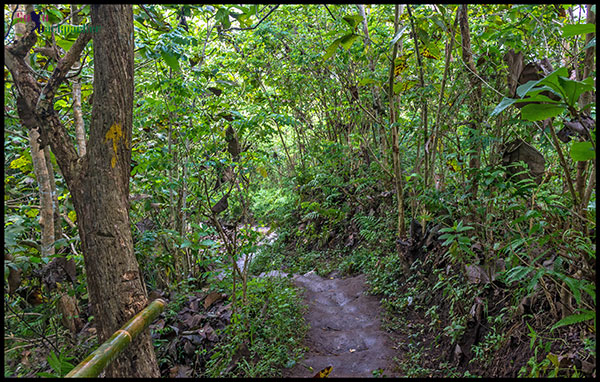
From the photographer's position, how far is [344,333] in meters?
3.80

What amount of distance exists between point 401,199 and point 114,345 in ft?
11.1

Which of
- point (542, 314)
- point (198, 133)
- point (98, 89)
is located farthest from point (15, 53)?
point (542, 314)

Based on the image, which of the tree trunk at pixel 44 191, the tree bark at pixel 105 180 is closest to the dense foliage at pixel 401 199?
the tree trunk at pixel 44 191

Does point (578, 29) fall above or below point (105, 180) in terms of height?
above

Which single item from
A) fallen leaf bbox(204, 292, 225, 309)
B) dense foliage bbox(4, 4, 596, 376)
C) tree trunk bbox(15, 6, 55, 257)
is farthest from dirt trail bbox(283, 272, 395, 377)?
tree trunk bbox(15, 6, 55, 257)

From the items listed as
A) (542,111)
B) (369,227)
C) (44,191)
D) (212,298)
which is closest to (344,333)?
(212,298)

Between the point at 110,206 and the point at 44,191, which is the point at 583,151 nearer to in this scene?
the point at 110,206

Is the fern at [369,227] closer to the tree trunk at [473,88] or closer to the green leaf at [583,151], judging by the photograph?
the tree trunk at [473,88]

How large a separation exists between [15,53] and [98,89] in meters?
0.39

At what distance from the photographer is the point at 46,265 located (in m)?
Result: 2.72

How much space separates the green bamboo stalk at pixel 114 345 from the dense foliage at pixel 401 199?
0.37m

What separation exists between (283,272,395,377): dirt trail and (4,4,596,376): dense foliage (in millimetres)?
166

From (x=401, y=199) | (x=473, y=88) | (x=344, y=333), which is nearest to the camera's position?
(x=473, y=88)

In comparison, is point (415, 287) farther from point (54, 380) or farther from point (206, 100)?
point (54, 380)
